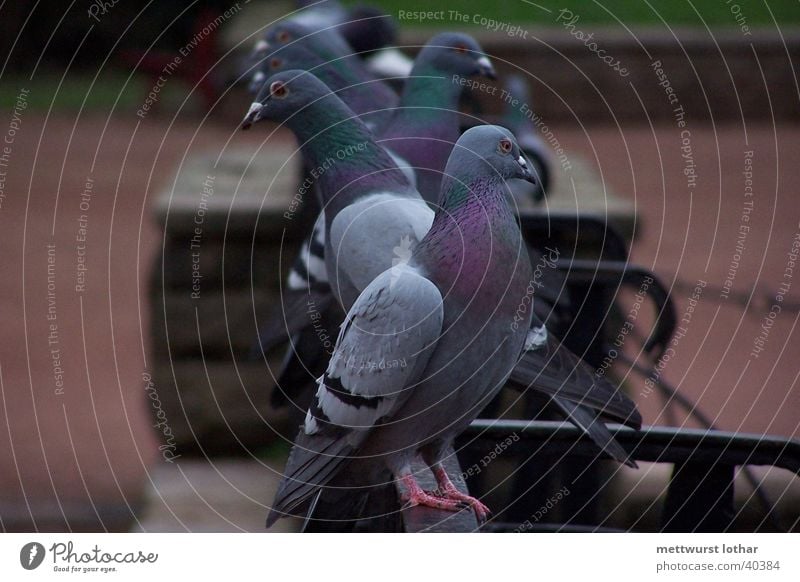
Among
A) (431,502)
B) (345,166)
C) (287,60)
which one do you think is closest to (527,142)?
(287,60)

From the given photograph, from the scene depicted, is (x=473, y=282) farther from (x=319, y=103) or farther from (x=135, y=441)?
(x=135, y=441)

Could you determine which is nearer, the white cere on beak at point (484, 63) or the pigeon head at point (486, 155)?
the pigeon head at point (486, 155)

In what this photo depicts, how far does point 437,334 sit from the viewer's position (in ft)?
2.54

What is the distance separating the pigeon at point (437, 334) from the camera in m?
0.78

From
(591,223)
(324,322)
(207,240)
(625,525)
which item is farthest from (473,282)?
(207,240)

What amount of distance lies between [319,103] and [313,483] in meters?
0.31

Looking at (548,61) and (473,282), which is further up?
(473,282)

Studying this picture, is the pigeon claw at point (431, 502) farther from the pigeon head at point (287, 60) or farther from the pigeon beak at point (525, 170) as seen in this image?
the pigeon head at point (287, 60)

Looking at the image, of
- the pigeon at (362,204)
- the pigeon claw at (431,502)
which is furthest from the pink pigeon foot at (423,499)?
the pigeon at (362,204)

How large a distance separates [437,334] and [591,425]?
0.21 metres

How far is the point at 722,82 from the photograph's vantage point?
297 cm

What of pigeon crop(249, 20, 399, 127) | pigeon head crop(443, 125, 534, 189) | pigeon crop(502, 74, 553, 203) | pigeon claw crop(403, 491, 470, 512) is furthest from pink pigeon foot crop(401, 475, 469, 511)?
pigeon crop(502, 74, 553, 203)

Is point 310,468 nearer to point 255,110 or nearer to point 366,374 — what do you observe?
point 366,374

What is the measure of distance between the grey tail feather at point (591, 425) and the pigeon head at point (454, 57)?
1.15 feet
